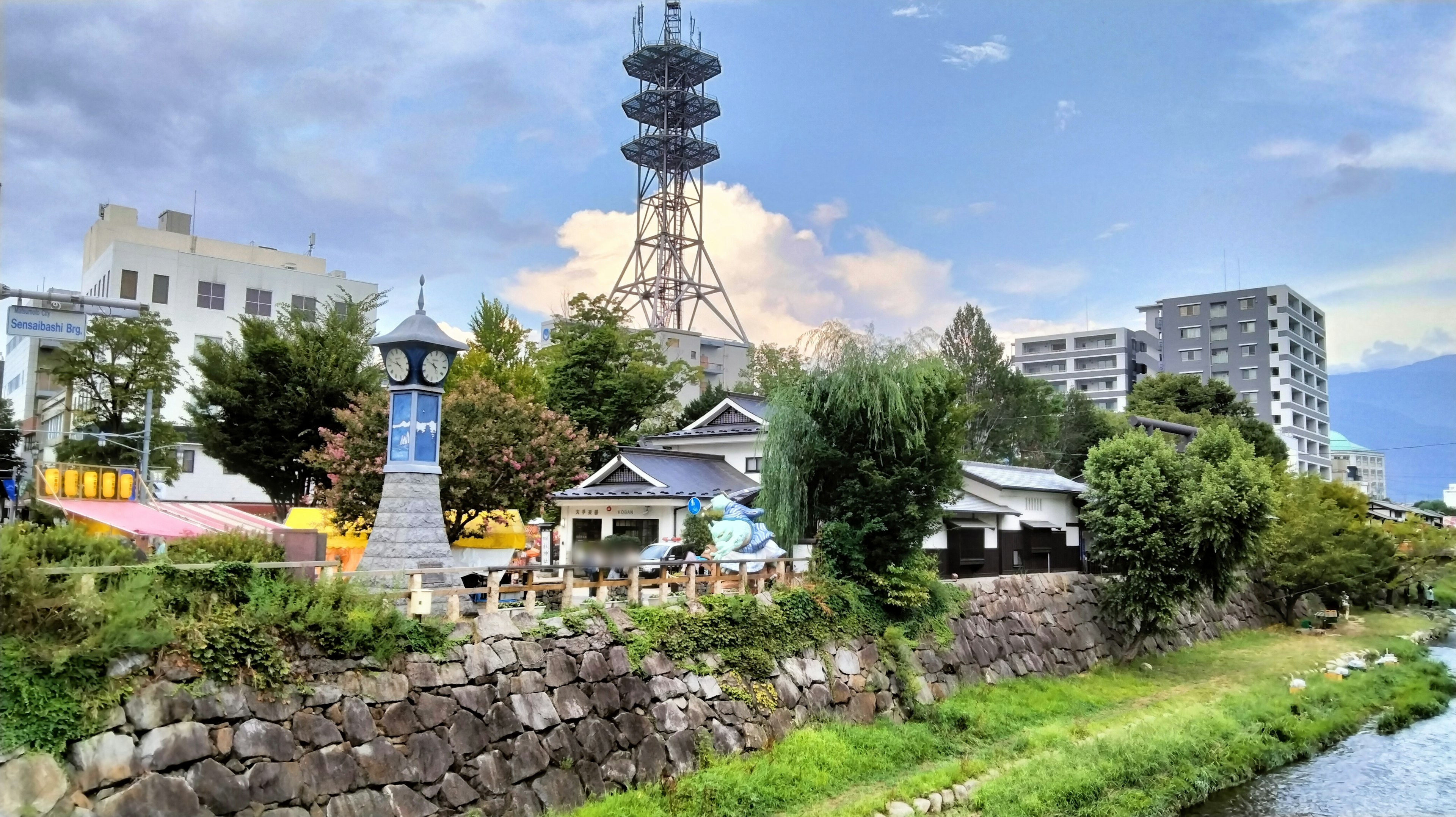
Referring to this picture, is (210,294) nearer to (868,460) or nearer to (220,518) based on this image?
A: (220,518)

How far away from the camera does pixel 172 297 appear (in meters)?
48.0

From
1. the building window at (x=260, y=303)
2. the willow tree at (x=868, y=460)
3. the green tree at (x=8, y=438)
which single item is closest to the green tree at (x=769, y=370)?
the willow tree at (x=868, y=460)

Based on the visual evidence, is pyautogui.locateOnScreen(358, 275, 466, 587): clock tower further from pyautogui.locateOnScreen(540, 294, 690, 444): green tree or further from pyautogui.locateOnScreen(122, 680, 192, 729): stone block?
pyautogui.locateOnScreen(540, 294, 690, 444): green tree

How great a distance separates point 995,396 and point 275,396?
37438 millimetres

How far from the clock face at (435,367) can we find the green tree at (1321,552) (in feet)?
95.2

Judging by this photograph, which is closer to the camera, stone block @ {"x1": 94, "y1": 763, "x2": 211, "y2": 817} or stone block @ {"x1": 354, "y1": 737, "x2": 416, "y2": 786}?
stone block @ {"x1": 94, "y1": 763, "x2": 211, "y2": 817}

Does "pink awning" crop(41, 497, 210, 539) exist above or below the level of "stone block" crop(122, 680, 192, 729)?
above

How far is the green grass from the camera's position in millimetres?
16312

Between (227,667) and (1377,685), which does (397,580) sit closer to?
(227,667)

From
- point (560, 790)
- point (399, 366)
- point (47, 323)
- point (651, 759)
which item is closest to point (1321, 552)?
point (651, 759)

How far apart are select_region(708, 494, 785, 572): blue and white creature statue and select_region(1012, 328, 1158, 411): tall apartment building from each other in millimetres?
77144

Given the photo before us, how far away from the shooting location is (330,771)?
12.1 m

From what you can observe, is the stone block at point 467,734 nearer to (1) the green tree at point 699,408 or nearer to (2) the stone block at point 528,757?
(2) the stone block at point 528,757

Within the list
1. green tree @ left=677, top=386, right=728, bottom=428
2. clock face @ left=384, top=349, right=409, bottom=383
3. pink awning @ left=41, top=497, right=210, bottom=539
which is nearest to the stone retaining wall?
clock face @ left=384, top=349, right=409, bottom=383
